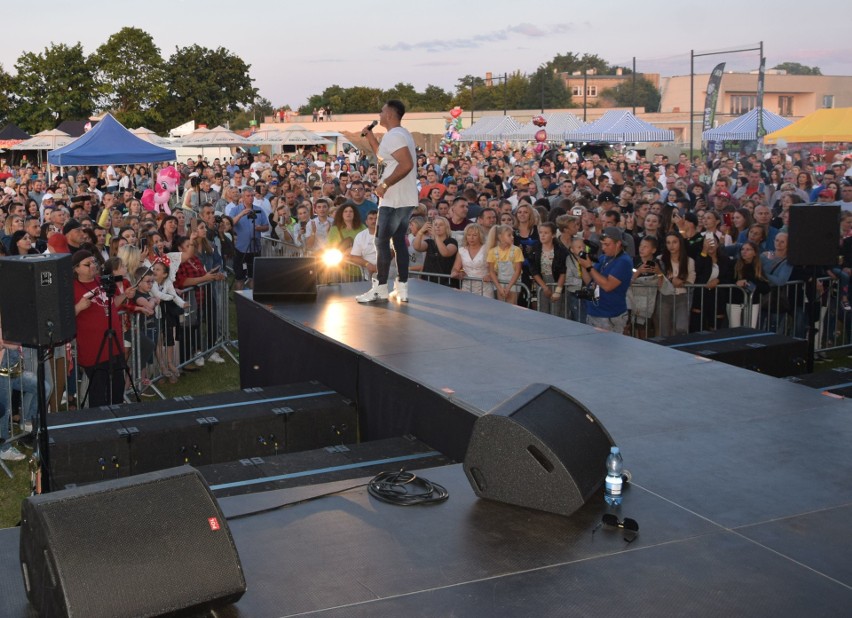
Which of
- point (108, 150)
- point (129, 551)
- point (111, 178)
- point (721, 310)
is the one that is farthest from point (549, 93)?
point (129, 551)

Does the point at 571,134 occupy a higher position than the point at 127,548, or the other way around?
the point at 571,134

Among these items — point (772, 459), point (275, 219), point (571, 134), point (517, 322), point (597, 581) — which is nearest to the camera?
point (597, 581)

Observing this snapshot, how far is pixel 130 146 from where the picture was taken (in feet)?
54.3

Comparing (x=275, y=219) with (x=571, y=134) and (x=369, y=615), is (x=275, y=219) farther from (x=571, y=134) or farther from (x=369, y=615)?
(x=571, y=134)

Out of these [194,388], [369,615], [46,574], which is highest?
[46,574]

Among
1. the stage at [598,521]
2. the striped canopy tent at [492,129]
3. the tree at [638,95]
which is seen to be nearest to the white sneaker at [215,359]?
the stage at [598,521]

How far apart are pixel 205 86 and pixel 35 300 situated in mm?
Result: 61784

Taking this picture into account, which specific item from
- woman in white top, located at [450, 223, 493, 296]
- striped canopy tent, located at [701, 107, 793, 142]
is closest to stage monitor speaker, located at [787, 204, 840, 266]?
woman in white top, located at [450, 223, 493, 296]

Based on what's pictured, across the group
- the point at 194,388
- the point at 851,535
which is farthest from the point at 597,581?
the point at 194,388

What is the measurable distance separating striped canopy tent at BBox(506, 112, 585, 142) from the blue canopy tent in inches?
575

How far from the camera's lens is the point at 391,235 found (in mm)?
7633

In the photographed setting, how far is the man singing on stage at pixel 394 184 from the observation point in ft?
23.2

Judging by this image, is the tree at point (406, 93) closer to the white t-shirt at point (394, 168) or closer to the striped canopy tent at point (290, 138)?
the striped canopy tent at point (290, 138)

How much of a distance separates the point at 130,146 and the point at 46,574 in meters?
14.8
